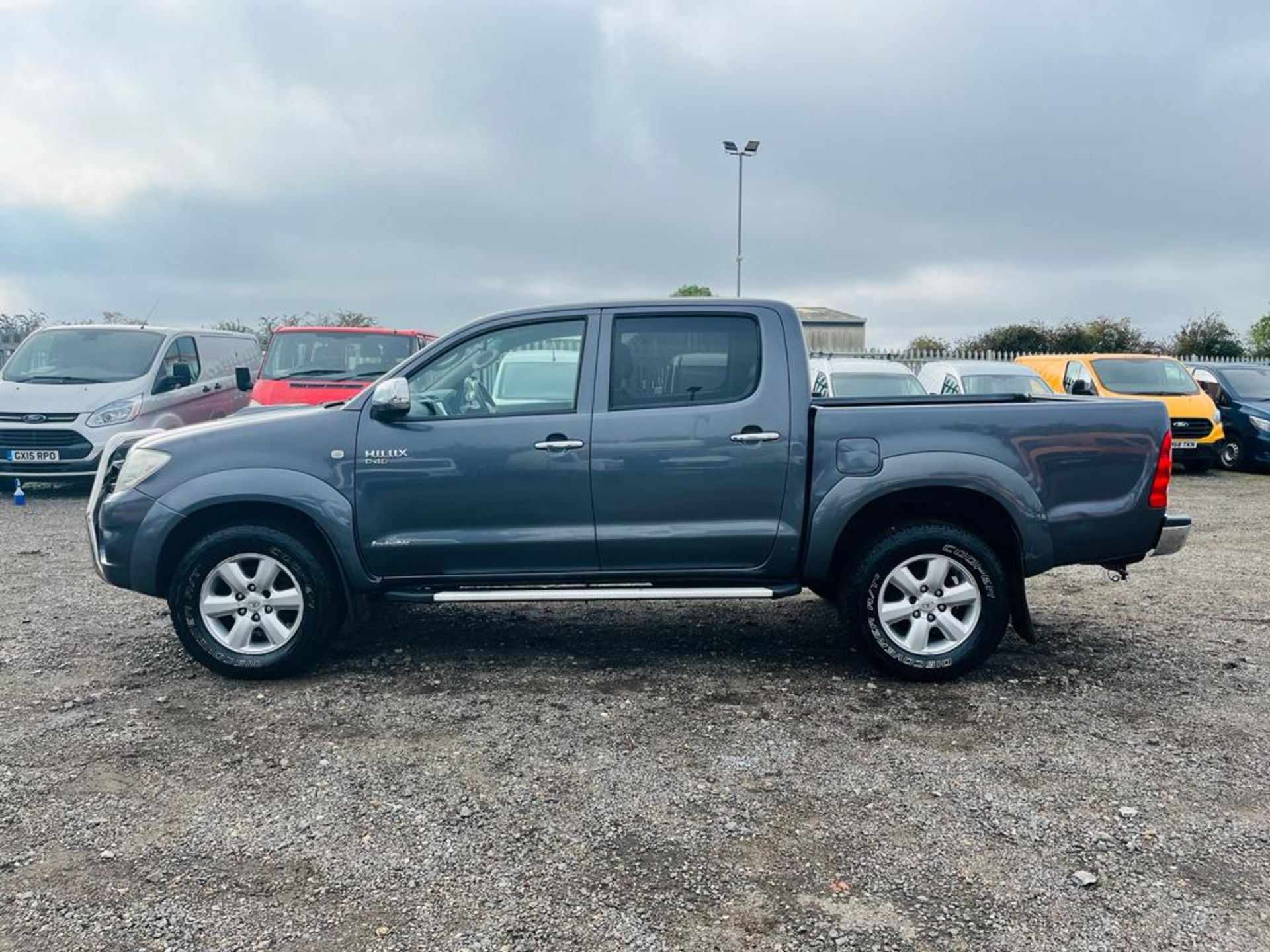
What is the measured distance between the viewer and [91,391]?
11.4 m

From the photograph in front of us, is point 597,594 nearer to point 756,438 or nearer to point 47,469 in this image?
point 756,438

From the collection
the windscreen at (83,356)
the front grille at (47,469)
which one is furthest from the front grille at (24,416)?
the windscreen at (83,356)

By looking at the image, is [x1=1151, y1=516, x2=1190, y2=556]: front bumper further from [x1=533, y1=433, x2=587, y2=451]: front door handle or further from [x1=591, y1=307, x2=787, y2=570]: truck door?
[x1=533, y1=433, x2=587, y2=451]: front door handle

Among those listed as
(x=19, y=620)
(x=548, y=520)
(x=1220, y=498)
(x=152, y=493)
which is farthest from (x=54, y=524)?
(x=1220, y=498)

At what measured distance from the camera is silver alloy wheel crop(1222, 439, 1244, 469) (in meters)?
14.2

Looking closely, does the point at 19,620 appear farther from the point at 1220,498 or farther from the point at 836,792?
the point at 1220,498

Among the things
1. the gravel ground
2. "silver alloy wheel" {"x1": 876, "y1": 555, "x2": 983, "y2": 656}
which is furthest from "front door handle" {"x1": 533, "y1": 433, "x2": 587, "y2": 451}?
"silver alloy wheel" {"x1": 876, "y1": 555, "x2": 983, "y2": 656}

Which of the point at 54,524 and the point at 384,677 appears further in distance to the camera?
the point at 54,524

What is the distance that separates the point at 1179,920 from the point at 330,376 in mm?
10203

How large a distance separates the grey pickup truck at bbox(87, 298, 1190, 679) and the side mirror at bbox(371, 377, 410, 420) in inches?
0.5

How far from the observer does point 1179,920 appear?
2791 millimetres

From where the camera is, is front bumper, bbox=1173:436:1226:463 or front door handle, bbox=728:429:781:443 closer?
front door handle, bbox=728:429:781:443

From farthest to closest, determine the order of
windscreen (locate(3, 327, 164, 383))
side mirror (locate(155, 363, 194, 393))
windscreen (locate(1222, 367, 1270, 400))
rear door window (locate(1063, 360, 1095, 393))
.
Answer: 1. windscreen (locate(1222, 367, 1270, 400))
2. rear door window (locate(1063, 360, 1095, 393))
3. side mirror (locate(155, 363, 194, 393))
4. windscreen (locate(3, 327, 164, 383))

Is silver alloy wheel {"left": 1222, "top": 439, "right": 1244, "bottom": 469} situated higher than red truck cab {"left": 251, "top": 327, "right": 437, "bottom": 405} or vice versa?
red truck cab {"left": 251, "top": 327, "right": 437, "bottom": 405}
